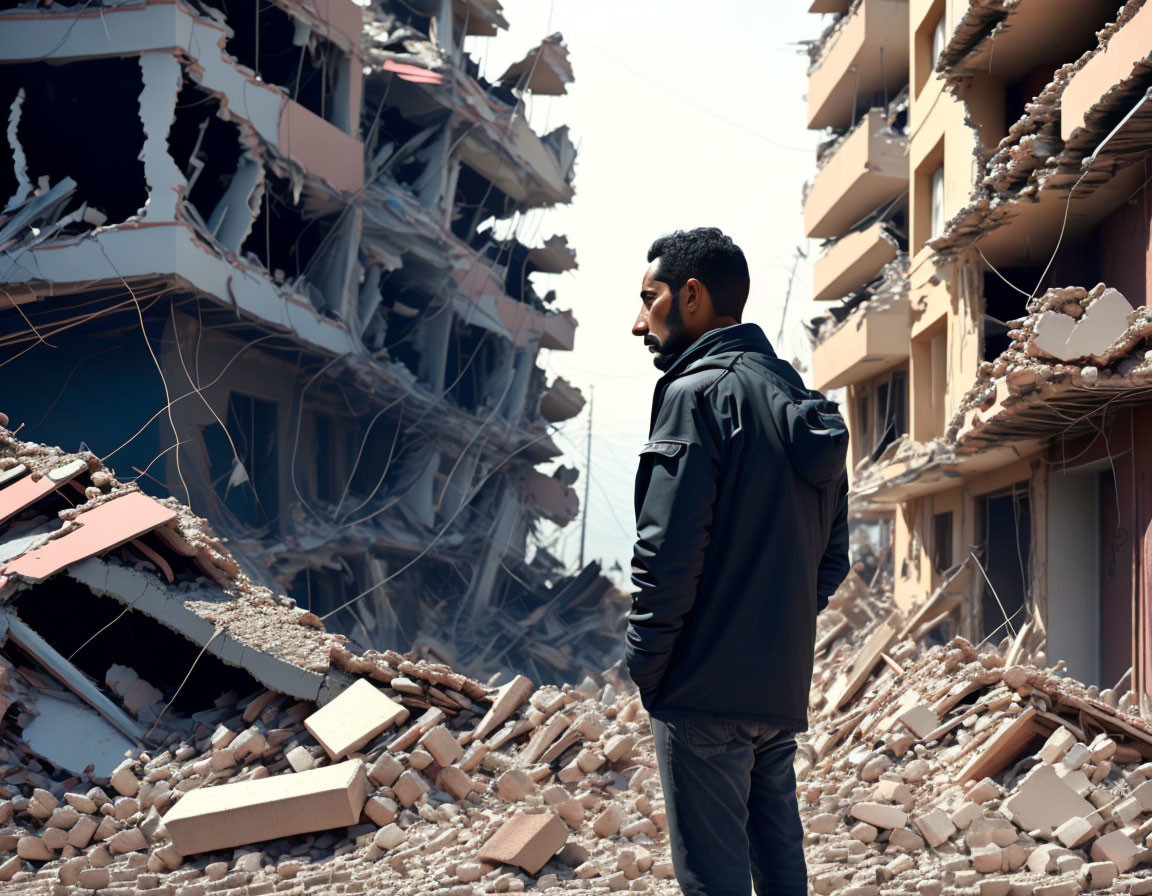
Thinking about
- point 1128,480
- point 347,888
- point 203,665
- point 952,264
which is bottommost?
point 347,888

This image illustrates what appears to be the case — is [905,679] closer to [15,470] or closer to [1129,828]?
[1129,828]

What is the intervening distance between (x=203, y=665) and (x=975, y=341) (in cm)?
1208

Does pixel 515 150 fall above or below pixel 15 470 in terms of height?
above

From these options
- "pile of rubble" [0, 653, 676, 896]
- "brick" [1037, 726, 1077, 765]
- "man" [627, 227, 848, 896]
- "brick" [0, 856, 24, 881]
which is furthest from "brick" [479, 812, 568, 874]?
"brick" [1037, 726, 1077, 765]

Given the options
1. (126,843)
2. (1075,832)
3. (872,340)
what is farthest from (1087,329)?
(872,340)

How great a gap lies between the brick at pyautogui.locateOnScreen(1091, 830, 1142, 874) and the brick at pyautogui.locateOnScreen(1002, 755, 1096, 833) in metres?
0.25

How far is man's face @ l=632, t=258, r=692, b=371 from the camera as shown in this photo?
332cm

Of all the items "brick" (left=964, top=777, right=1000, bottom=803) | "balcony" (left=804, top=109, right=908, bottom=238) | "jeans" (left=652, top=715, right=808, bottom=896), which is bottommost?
"brick" (left=964, top=777, right=1000, bottom=803)

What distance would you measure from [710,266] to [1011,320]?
12.0m

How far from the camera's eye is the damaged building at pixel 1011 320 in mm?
10859

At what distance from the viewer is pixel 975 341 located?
16.3 metres

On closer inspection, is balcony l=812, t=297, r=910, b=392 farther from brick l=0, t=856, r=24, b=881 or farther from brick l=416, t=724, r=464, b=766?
brick l=0, t=856, r=24, b=881

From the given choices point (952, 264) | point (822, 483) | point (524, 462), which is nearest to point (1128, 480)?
point (952, 264)

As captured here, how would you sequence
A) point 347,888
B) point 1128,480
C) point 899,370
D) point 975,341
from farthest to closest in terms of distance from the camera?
point 899,370
point 975,341
point 1128,480
point 347,888
